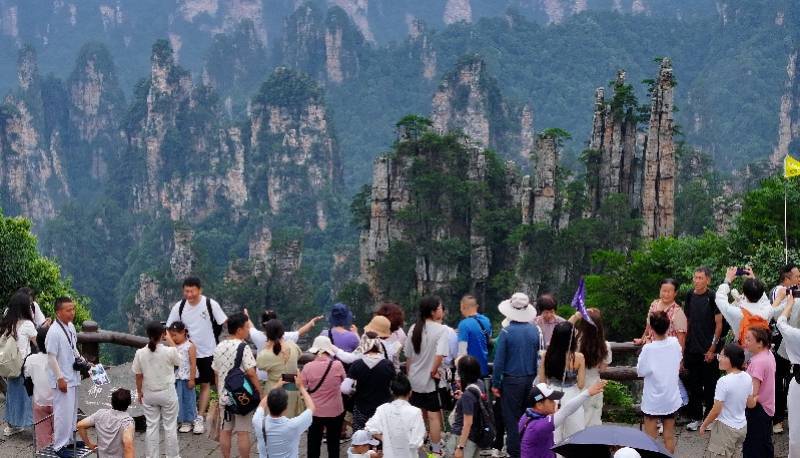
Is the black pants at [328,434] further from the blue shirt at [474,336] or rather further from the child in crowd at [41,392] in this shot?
the child in crowd at [41,392]

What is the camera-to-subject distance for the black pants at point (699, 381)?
35.3ft

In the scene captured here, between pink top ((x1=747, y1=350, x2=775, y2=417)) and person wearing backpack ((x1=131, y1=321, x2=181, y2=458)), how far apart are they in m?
4.98

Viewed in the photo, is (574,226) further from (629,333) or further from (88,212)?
(88,212)

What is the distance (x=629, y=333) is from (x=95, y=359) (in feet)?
48.2

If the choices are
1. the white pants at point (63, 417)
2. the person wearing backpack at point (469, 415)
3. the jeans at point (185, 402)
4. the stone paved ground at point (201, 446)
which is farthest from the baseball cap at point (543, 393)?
the white pants at point (63, 417)

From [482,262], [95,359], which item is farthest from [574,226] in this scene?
[95,359]

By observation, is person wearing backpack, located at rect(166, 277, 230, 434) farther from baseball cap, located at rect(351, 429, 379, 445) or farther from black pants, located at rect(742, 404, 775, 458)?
black pants, located at rect(742, 404, 775, 458)

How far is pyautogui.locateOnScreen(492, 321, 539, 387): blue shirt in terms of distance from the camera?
379 inches

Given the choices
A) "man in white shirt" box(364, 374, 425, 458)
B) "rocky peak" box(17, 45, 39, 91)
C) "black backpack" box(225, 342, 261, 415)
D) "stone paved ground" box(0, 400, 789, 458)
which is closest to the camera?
"man in white shirt" box(364, 374, 425, 458)

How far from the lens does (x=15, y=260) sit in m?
22.6

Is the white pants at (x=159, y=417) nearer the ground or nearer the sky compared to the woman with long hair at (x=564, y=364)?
nearer the ground

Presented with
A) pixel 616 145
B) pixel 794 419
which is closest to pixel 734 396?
pixel 794 419

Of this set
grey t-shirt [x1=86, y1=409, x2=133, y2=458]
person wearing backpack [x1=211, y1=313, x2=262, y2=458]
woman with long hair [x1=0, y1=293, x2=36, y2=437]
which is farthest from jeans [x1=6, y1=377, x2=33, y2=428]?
person wearing backpack [x1=211, y1=313, x2=262, y2=458]

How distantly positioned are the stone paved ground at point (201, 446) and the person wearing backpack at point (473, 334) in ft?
5.37
